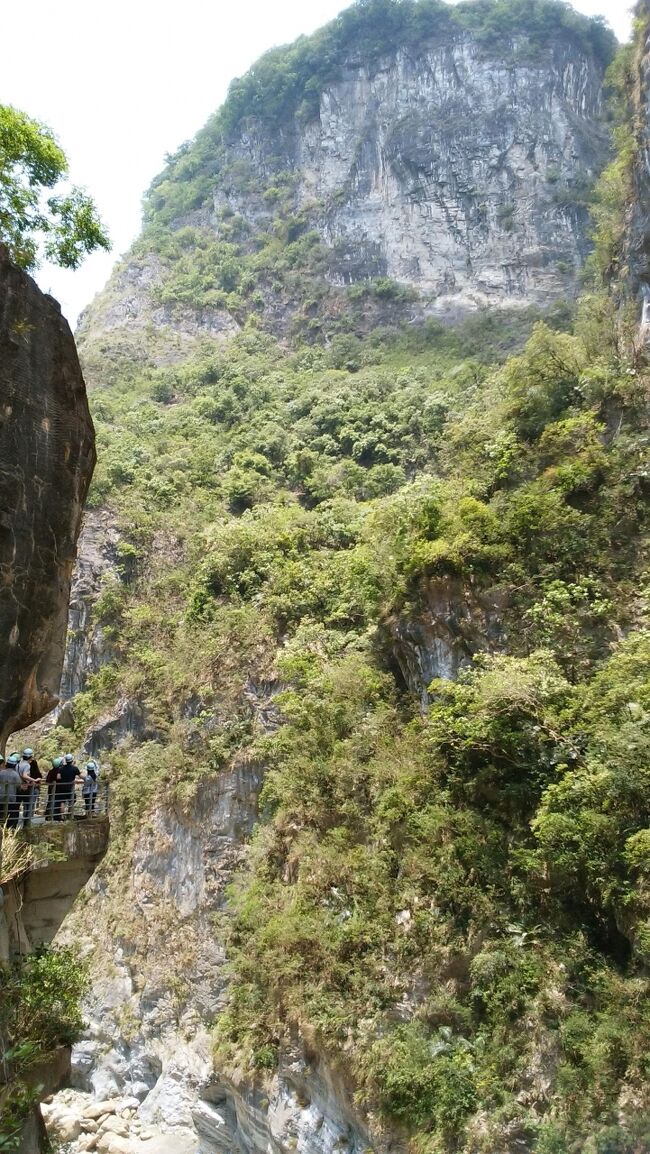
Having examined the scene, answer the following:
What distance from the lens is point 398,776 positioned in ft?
45.5

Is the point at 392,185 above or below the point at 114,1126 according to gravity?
above

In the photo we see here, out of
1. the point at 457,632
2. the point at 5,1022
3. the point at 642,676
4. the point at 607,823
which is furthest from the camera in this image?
the point at 457,632

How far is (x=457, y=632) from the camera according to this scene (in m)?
14.8

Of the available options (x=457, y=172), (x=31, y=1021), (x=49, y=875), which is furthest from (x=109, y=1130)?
(x=457, y=172)

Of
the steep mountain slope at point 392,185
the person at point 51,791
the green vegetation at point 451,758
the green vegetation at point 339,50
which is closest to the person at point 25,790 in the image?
the person at point 51,791

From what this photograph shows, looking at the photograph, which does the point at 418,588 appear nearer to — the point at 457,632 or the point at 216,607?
the point at 457,632

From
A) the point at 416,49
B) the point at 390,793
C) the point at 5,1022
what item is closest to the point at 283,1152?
the point at 390,793

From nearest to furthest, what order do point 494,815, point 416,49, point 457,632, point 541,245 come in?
point 494,815 → point 457,632 → point 541,245 → point 416,49

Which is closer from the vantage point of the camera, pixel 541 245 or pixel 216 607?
pixel 216 607

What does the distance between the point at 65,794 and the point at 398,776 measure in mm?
5789

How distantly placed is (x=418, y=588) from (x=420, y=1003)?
7.19 meters

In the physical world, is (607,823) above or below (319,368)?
below

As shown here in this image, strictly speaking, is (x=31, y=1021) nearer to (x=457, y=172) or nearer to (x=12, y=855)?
(x=12, y=855)

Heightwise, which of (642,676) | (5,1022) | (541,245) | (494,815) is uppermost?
(541,245)
